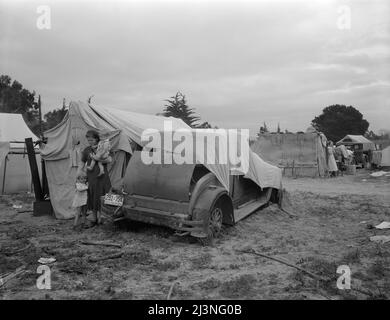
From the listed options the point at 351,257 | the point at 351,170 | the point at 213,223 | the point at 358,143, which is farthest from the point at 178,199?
the point at 358,143

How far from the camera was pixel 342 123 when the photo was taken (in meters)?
56.6

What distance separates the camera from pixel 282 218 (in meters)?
8.45

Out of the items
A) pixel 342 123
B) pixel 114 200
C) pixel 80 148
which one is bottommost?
pixel 114 200

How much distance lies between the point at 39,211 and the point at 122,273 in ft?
15.9

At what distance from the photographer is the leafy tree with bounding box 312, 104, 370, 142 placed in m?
56.0

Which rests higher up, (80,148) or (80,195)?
(80,148)

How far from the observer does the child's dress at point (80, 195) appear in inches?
273

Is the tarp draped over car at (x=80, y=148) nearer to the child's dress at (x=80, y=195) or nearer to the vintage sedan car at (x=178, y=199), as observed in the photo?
the child's dress at (x=80, y=195)

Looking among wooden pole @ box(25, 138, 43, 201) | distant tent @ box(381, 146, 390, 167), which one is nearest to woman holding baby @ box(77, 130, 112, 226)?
wooden pole @ box(25, 138, 43, 201)

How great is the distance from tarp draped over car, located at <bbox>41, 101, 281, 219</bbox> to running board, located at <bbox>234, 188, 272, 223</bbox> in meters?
0.32

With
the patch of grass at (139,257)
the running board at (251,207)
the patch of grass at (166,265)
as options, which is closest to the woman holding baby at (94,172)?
the patch of grass at (139,257)

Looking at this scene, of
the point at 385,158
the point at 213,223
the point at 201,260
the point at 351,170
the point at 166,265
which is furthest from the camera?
the point at 385,158

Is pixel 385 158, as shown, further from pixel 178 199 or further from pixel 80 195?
pixel 80 195

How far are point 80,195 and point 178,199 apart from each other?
2.22 metres
